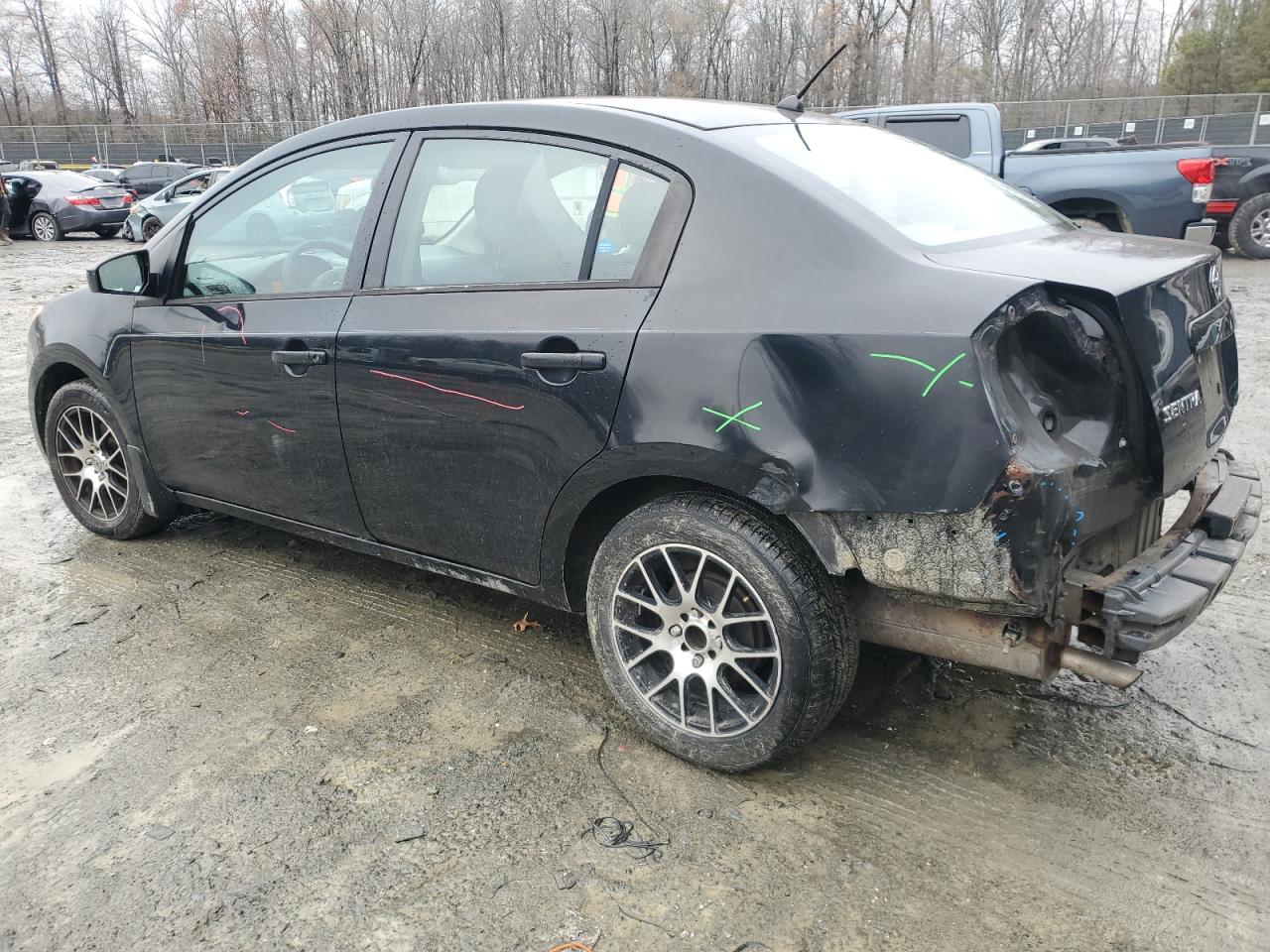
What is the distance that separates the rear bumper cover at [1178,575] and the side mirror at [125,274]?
3.63 m

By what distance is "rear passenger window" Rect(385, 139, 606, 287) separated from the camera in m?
2.89

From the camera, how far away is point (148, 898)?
7.78 feet

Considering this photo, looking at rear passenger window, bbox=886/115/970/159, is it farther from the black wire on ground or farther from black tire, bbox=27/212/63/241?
black tire, bbox=27/212/63/241

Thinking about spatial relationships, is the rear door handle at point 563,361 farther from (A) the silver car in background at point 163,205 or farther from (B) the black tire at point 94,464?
(A) the silver car in background at point 163,205

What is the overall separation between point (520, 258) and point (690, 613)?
1.18 m

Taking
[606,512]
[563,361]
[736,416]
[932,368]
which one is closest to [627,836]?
[606,512]

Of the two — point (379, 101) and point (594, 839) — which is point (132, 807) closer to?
point (594, 839)

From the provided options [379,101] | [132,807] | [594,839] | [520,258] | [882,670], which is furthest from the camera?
[379,101]

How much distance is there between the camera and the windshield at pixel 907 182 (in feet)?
8.87

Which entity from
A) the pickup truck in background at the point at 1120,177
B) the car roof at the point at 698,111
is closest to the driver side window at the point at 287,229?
the car roof at the point at 698,111

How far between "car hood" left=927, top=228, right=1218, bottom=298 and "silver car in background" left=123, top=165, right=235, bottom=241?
19901 mm

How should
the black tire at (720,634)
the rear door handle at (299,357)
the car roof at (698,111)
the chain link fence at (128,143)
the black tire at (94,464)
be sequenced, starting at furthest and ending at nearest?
the chain link fence at (128,143), the black tire at (94,464), the rear door handle at (299,357), the car roof at (698,111), the black tire at (720,634)

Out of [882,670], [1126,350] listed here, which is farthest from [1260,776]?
[1126,350]

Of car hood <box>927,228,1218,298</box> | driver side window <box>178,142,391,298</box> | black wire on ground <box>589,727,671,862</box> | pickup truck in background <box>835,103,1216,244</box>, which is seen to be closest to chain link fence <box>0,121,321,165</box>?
pickup truck in background <box>835,103,1216,244</box>
